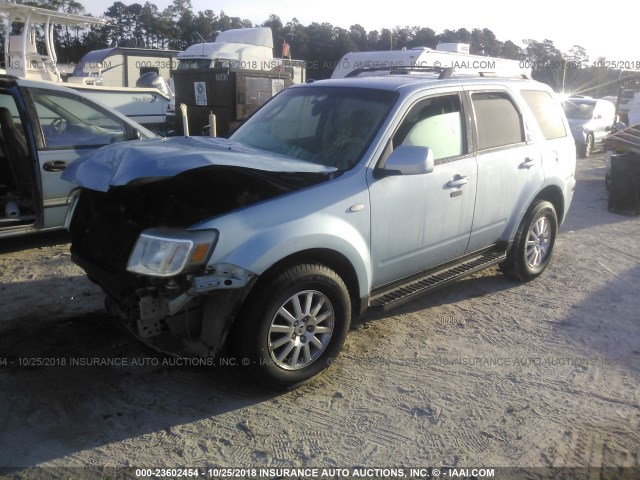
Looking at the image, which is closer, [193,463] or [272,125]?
[193,463]

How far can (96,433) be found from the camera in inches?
120

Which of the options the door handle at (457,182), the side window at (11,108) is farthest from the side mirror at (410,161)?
the side window at (11,108)

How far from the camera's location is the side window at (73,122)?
220 inches

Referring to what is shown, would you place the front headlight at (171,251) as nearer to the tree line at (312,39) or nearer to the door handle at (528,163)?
the door handle at (528,163)

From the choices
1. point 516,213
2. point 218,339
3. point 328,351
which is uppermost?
point 516,213

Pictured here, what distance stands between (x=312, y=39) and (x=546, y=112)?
134 ft

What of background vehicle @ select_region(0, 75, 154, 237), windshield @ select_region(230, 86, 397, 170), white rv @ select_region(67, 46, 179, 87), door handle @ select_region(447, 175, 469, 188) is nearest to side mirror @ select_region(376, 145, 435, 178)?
windshield @ select_region(230, 86, 397, 170)

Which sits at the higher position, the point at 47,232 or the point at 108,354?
the point at 47,232

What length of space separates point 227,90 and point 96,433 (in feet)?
32.5

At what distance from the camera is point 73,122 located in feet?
19.3

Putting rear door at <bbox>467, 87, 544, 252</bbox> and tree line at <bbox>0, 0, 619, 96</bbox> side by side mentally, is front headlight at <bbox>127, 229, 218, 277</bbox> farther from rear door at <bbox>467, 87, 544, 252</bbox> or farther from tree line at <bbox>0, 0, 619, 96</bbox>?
tree line at <bbox>0, 0, 619, 96</bbox>

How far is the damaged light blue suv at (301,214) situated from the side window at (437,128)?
1 centimetres

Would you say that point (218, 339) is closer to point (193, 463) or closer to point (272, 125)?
point (193, 463)

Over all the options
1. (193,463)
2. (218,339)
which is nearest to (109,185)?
(218,339)
